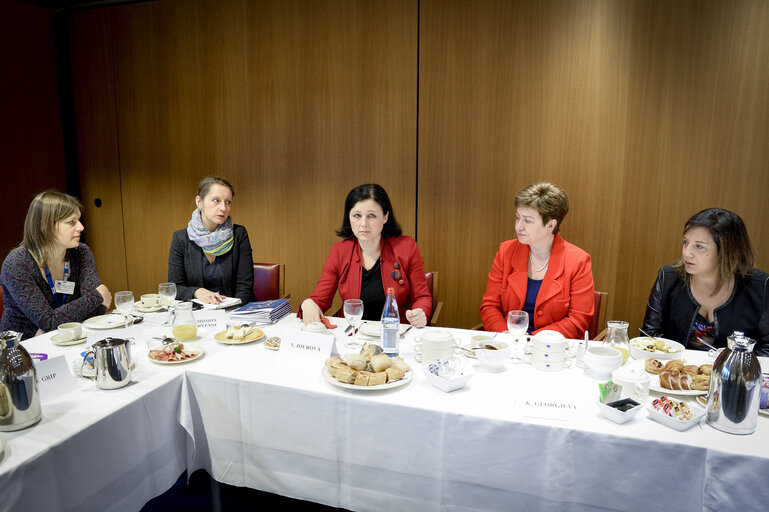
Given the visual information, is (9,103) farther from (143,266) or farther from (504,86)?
(504,86)

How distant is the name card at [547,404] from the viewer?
4.29ft

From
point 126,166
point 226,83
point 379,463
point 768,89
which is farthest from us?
point 126,166

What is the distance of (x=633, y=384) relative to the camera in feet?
4.60

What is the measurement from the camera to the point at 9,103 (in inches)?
166

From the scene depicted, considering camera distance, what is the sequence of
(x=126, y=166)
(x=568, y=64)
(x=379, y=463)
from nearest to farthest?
(x=379, y=463)
(x=568, y=64)
(x=126, y=166)

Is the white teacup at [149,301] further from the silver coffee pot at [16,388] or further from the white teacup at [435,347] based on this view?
the white teacup at [435,347]

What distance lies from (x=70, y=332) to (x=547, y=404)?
1732mm

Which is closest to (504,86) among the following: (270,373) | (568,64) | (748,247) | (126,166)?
(568,64)

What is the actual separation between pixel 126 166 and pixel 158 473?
392cm

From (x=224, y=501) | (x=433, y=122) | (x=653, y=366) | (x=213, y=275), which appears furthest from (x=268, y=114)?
(x=653, y=366)

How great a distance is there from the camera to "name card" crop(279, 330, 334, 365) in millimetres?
1703

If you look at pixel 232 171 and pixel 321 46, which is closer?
pixel 321 46

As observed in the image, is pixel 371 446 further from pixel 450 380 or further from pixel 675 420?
pixel 675 420

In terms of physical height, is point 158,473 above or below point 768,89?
below
